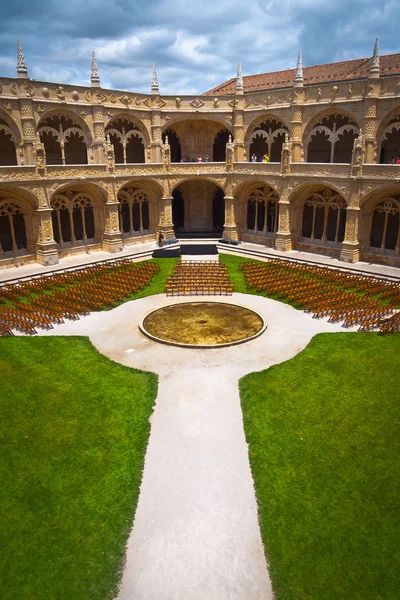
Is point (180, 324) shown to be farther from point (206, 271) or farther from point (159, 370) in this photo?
point (206, 271)

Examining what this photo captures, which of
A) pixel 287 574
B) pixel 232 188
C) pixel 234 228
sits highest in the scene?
pixel 232 188

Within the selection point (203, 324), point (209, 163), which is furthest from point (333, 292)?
point (209, 163)

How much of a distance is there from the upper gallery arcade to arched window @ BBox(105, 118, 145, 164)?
0.13 m

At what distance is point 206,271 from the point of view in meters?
28.9

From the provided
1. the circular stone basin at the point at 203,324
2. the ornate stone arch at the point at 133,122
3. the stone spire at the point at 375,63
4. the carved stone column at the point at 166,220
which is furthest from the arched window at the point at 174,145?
the circular stone basin at the point at 203,324

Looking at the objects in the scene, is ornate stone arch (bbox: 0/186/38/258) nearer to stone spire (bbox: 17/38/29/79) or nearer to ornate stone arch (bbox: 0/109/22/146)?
ornate stone arch (bbox: 0/109/22/146)

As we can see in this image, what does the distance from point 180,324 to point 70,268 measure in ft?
43.4

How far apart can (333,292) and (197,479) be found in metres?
16.5

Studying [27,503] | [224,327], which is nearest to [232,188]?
[224,327]

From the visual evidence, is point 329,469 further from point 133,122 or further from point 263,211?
point 133,122

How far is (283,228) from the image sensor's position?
35250mm

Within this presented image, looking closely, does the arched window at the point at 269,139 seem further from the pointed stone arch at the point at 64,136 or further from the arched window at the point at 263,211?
the pointed stone arch at the point at 64,136

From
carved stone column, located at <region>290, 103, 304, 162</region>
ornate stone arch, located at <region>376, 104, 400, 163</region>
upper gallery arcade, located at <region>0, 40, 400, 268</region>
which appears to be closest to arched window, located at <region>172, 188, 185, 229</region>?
upper gallery arcade, located at <region>0, 40, 400, 268</region>

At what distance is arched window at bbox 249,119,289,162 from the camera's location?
37.0 meters
